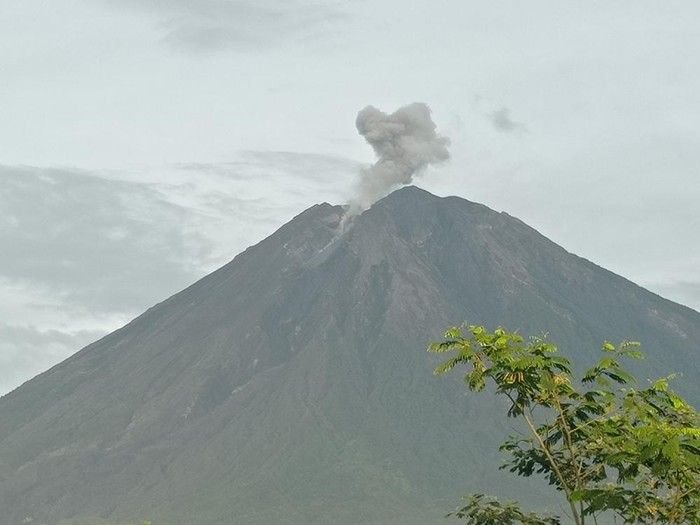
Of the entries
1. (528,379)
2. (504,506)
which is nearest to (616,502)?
(528,379)

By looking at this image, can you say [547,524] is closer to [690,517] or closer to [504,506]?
[504,506]

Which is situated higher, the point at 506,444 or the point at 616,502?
the point at 506,444

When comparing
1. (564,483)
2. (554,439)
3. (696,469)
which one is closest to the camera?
(696,469)

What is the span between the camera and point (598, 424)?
25562 mm

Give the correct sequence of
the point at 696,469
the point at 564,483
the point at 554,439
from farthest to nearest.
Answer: the point at 554,439 < the point at 564,483 < the point at 696,469

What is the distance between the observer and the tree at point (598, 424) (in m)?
23.5

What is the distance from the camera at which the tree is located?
23.5m

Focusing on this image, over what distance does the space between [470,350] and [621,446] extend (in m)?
3.31

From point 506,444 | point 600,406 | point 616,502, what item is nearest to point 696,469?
point 616,502

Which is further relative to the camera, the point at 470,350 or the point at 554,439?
the point at 554,439

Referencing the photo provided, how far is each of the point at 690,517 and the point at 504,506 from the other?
4.27m

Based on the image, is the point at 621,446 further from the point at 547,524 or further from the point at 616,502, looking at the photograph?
the point at 547,524

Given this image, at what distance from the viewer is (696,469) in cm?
2330

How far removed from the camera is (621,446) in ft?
80.2
